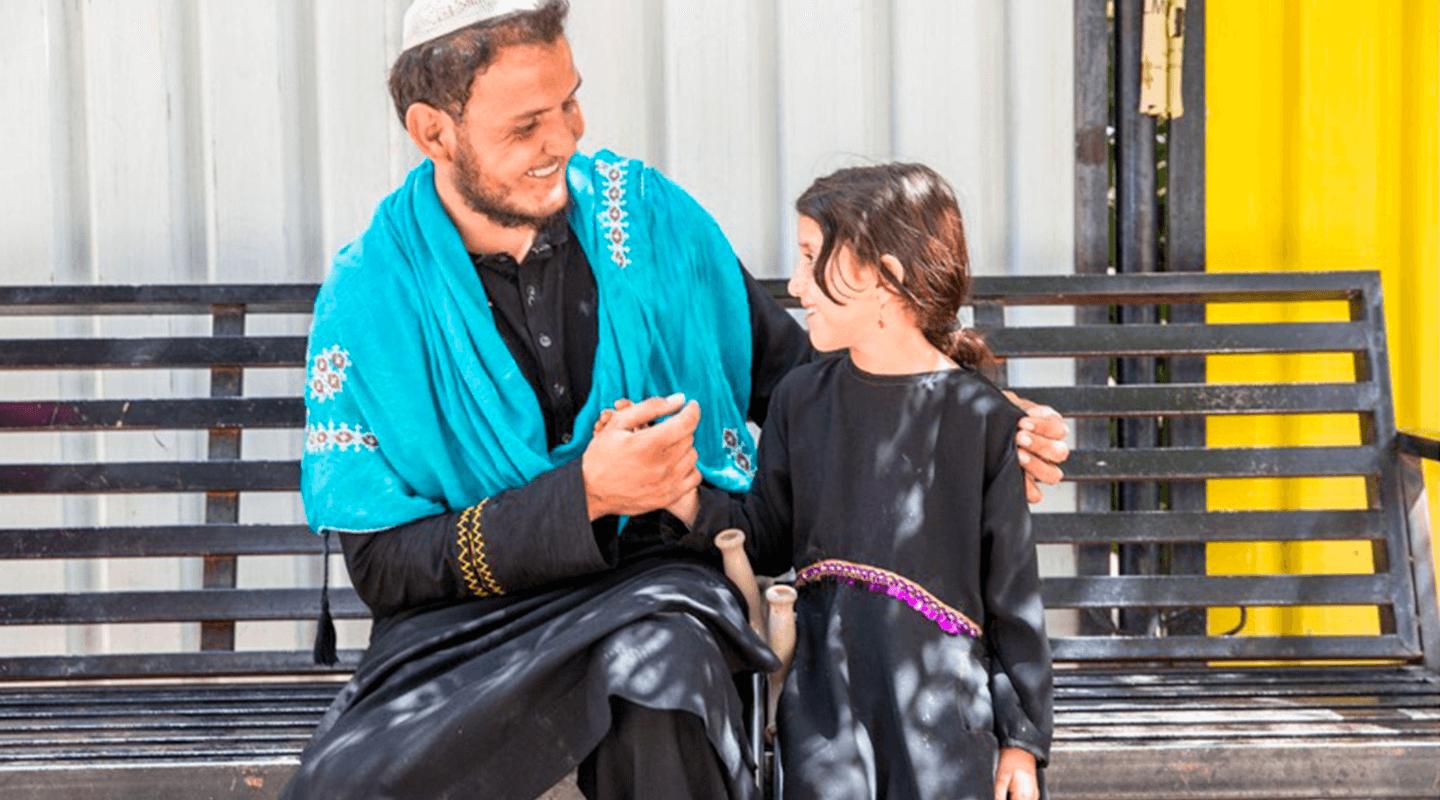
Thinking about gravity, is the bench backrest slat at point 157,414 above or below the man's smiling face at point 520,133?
below

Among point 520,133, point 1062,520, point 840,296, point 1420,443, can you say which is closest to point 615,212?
point 520,133

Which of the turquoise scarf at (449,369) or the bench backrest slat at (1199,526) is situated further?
the bench backrest slat at (1199,526)

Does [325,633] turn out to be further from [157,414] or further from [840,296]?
[840,296]

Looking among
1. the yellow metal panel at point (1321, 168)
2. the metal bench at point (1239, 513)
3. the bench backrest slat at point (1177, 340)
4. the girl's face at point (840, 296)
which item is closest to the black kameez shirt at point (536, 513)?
the girl's face at point (840, 296)

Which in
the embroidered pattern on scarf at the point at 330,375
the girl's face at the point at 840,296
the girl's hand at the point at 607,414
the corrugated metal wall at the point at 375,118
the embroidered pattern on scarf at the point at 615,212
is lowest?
the girl's hand at the point at 607,414

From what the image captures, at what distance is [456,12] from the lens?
278 cm

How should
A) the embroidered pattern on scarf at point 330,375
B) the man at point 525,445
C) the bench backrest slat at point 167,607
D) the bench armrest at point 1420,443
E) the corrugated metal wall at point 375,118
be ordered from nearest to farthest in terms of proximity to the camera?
1. the man at point 525,445
2. the embroidered pattern on scarf at point 330,375
3. the bench armrest at point 1420,443
4. the bench backrest slat at point 167,607
5. the corrugated metal wall at point 375,118

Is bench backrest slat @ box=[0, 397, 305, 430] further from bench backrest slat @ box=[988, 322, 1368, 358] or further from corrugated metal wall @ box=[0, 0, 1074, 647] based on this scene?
bench backrest slat @ box=[988, 322, 1368, 358]

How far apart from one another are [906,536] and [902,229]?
50 centimetres

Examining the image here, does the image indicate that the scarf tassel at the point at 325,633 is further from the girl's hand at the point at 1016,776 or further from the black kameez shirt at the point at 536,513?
the girl's hand at the point at 1016,776

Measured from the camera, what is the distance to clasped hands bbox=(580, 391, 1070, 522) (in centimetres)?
260

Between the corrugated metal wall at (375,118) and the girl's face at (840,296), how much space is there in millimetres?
1462

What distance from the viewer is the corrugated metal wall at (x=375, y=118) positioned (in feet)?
13.1

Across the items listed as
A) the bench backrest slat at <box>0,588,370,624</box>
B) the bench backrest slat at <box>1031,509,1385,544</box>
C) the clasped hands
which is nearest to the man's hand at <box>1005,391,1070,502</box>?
the clasped hands
